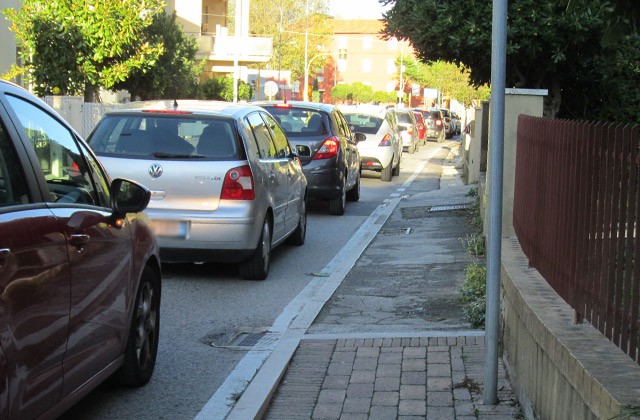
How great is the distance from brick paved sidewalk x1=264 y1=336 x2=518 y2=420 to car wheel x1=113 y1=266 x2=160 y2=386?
0.83 m

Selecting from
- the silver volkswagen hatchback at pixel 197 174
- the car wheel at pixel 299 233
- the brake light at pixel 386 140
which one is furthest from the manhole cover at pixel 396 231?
the brake light at pixel 386 140

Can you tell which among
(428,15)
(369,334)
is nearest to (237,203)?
(369,334)

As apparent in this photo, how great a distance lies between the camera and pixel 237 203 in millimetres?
8477

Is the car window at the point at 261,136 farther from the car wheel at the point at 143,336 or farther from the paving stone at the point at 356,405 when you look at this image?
the paving stone at the point at 356,405

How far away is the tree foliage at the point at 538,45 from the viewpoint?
1239cm

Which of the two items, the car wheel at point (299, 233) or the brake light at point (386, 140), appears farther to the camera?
the brake light at point (386, 140)

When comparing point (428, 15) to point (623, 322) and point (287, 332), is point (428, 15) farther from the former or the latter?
point (623, 322)

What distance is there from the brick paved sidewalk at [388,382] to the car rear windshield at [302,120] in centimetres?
825

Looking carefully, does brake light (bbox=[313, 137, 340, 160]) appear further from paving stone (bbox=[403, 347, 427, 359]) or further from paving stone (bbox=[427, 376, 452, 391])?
paving stone (bbox=[427, 376, 452, 391])

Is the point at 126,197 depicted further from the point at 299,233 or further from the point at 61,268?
the point at 299,233

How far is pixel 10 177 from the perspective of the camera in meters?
3.67

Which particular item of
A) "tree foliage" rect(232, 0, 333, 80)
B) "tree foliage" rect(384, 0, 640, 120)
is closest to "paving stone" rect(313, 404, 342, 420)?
"tree foliage" rect(384, 0, 640, 120)

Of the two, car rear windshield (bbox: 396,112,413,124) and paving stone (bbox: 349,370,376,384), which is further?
car rear windshield (bbox: 396,112,413,124)

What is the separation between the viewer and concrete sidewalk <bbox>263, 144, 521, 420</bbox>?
196 inches
